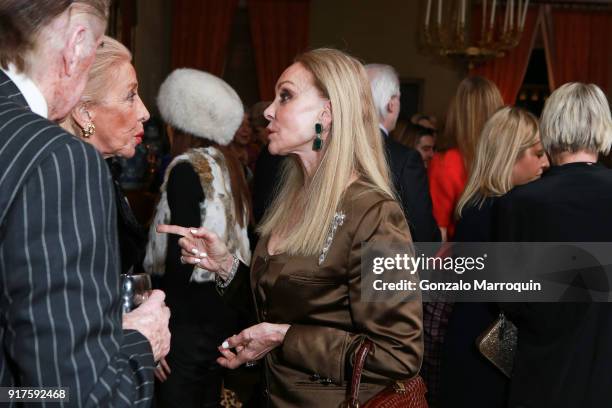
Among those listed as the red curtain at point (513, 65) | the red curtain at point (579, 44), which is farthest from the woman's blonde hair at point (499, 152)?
the red curtain at point (579, 44)

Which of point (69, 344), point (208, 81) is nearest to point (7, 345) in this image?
point (69, 344)

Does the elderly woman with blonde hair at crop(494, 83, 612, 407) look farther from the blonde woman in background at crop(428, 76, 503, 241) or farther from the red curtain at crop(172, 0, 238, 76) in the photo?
the red curtain at crop(172, 0, 238, 76)

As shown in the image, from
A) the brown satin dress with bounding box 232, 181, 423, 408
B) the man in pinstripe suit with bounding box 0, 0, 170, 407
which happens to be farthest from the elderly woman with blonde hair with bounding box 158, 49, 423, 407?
the man in pinstripe suit with bounding box 0, 0, 170, 407

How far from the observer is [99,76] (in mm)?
2377

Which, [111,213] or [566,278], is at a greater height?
[111,213]

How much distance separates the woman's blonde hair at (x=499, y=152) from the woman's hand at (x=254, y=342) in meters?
1.59

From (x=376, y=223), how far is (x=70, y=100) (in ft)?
3.08

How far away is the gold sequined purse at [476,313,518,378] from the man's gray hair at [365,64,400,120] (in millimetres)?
1527

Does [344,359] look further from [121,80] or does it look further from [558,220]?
[121,80]

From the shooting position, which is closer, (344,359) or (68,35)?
(68,35)

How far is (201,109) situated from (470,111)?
167 centimetres

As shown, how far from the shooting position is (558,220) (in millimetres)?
2514

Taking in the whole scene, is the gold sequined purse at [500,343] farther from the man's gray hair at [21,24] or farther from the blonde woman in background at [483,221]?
the man's gray hair at [21,24]

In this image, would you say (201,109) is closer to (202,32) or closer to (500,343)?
(500,343)
